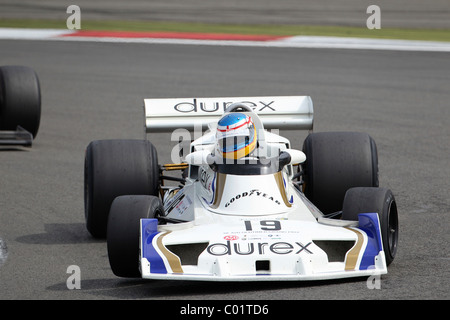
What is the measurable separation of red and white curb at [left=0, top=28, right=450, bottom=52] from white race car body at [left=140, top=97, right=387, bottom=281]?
16.0 m

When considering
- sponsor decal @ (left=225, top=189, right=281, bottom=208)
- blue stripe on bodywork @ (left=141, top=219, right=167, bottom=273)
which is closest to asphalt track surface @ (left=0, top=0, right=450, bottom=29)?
sponsor decal @ (left=225, top=189, right=281, bottom=208)

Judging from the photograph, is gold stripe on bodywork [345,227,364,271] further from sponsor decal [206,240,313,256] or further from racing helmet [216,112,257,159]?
racing helmet [216,112,257,159]

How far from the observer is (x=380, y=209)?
25.2ft

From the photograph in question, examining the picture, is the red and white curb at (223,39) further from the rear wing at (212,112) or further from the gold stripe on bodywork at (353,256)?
the gold stripe on bodywork at (353,256)

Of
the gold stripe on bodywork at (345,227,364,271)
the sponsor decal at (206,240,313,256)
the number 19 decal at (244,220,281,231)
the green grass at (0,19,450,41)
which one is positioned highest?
the green grass at (0,19,450,41)

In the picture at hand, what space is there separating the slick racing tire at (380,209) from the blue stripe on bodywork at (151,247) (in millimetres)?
1450

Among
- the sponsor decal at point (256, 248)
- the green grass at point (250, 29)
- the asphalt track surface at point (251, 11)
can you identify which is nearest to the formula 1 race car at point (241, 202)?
the sponsor decal at point (256, 248)

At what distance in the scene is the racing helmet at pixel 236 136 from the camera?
318 inches

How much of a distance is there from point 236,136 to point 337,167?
1.27 meters

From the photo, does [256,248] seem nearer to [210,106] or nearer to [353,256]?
[353,256]

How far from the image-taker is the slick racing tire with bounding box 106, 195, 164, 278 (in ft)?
24.2

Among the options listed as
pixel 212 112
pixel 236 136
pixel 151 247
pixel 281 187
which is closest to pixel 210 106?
pixel 212 112

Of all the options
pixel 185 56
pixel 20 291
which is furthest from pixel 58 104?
pixel 20 291

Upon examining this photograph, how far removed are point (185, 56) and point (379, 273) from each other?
633 inches
